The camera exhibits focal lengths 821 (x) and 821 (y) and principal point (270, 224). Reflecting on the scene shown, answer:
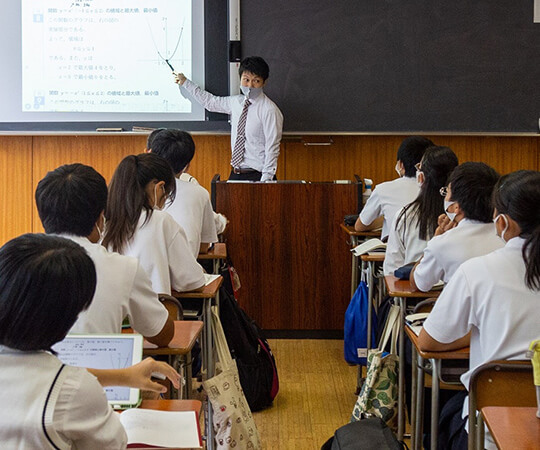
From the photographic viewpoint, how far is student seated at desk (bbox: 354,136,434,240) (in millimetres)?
4574

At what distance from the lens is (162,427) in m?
1.85

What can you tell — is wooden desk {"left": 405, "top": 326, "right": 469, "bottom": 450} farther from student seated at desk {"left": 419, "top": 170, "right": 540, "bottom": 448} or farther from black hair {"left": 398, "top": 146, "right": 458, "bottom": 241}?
black hair {"left": 398, "top": 146, "right": 458, "bottom": 241}

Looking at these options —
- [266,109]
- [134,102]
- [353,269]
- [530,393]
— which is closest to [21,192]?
[134,102]

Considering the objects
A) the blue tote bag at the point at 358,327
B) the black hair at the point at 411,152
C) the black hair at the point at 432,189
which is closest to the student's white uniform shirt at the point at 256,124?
the black hair at the point at 411,152

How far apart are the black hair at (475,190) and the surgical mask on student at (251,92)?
318cm

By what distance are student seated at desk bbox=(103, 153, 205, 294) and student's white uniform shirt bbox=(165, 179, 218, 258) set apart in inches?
31.1

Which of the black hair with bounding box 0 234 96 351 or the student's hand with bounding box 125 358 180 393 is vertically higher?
the black hair with bounding box 0 234 96 351

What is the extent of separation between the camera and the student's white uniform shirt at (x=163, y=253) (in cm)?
322

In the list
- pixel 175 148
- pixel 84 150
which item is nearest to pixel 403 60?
pixel 84 150

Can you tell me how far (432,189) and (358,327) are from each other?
97 centimetres

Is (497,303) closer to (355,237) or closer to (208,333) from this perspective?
(208,333)

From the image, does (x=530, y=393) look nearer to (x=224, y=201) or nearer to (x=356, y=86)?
(x=224, y=201)

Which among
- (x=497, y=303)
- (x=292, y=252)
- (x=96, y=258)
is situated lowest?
(x=292, y=252)

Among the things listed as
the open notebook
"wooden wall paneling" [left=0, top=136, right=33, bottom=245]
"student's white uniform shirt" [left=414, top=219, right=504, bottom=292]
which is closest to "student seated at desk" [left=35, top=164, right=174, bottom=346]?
the open notebook
